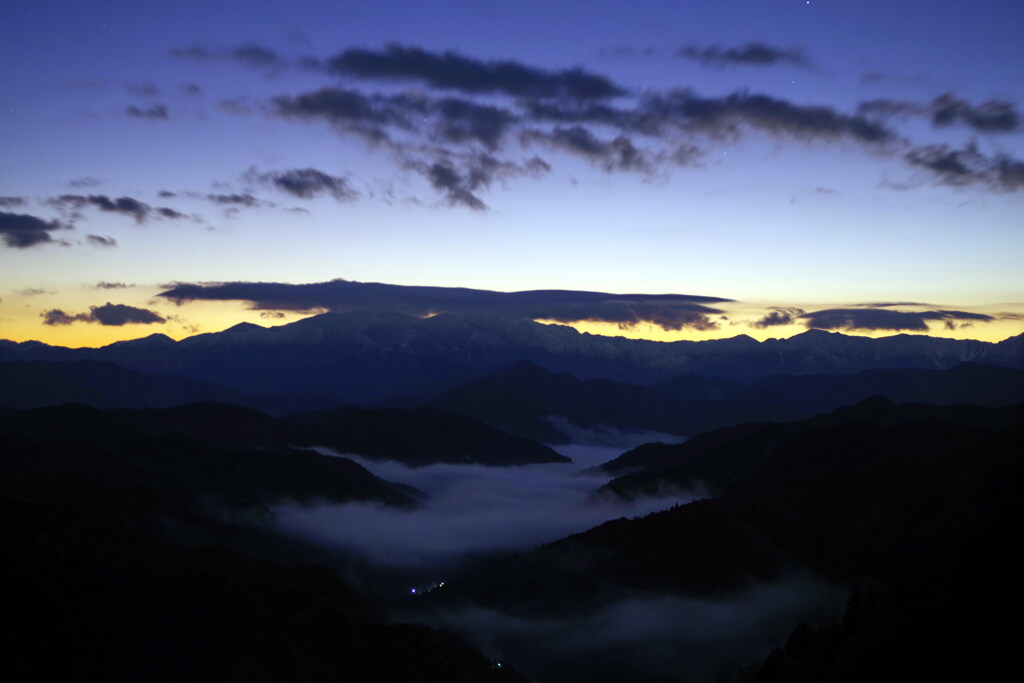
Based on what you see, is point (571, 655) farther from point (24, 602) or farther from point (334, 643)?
point (24, 602)

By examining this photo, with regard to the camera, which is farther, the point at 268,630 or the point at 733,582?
the point at 733,582

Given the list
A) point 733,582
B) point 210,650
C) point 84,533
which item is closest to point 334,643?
point 210,650

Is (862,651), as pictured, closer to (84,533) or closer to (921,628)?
(921,628)

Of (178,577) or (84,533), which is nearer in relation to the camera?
(178,577)

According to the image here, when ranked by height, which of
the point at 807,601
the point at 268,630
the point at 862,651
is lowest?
the point at 807,601

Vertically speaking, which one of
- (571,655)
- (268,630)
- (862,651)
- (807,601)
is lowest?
(571,655)

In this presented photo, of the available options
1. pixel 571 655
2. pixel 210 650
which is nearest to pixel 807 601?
pixel 571 655

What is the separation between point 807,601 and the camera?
177 meters

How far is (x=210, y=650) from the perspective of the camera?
376 feet

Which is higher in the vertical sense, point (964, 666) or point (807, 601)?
point (964, 666)

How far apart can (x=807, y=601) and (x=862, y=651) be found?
81.9 metres

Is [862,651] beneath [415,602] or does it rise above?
above

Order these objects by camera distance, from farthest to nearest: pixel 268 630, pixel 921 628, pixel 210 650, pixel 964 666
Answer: pixel 268 630
pixel 210 650
pixel 921 628
pixel 964 666

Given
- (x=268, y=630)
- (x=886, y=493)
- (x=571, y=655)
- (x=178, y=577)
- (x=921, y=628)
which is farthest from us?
(x=886, y=493)
